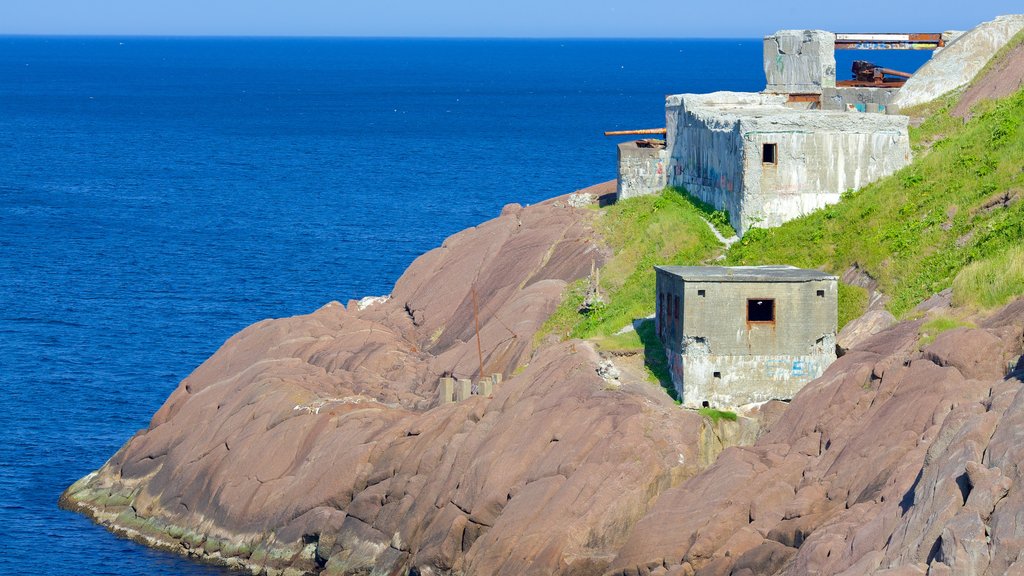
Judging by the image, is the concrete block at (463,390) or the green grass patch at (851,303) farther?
the concrete block at (463,390)

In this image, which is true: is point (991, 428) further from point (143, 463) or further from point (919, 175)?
point (143, 463)

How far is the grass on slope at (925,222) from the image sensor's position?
46000 mm

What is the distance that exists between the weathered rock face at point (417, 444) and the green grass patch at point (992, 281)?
6.99 meters

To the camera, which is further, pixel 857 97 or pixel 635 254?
pixel 857 97

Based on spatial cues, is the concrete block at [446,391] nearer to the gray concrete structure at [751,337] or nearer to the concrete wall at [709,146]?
the gray concrete structure at [751,337]

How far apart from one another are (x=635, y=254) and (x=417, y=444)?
12.8 m

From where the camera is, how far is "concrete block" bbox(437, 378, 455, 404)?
48969 mm

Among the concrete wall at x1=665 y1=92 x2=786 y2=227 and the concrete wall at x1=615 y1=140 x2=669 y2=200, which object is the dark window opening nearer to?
the concrete wall at x1=665 y1=92 x2=786 y2=227

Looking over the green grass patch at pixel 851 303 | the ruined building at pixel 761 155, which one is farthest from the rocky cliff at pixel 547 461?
the ruined building at pixel 761 155

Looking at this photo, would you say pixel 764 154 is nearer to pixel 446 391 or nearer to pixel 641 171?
pixel 641 171

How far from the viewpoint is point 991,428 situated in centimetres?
3238

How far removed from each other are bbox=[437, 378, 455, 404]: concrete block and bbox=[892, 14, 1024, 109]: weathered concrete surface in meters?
21.7

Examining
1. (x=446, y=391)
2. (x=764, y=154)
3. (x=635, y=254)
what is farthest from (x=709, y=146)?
(x=446, y=391)

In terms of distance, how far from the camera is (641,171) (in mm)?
59781
